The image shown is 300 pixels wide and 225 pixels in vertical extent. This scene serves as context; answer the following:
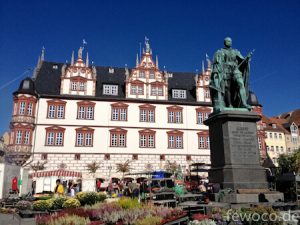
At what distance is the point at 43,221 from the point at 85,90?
28.0 meters

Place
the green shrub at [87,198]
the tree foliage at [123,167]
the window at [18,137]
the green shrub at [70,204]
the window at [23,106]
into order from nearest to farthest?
the green shrub at [70,204], the green shrub at [87,198], the window at [18,137], the tree foliage at [123,167], the window at [23,106]

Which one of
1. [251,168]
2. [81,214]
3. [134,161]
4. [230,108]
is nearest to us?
[81,214]

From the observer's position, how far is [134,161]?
32969 millimetres

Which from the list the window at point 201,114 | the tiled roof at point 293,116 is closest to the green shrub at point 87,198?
the window at point 201,114

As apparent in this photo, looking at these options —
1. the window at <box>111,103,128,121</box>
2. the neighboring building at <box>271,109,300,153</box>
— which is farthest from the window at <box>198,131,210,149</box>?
the neighboring building at <box>271,109,300,153</box>

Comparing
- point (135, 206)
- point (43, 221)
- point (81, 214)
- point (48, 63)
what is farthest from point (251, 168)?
point (48, 63)

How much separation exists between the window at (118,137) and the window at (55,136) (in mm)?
5374

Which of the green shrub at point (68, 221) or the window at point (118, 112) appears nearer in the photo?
the green shrub at point (68, 221)

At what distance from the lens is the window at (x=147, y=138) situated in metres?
33.8

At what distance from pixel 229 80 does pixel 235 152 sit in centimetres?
304

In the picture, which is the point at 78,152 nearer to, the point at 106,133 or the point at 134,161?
the point at 106,133

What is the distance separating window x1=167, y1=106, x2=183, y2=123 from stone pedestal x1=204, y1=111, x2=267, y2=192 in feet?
80.9

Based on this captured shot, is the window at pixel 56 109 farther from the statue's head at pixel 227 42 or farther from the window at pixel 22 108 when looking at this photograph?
the statue's head at pixel 227 42

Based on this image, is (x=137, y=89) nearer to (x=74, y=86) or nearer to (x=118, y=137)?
(x=118, y=137)
